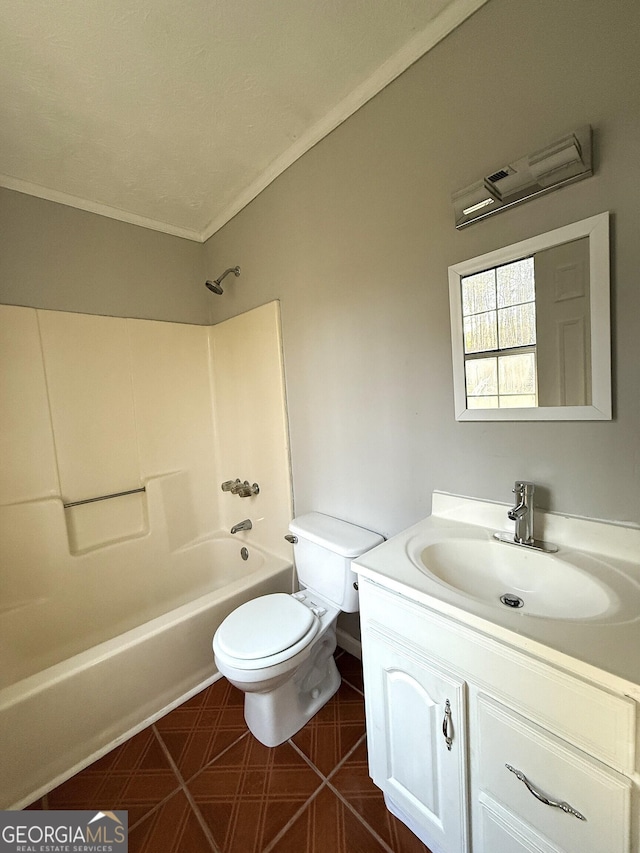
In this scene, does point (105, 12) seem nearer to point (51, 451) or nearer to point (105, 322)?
point (105, 322)

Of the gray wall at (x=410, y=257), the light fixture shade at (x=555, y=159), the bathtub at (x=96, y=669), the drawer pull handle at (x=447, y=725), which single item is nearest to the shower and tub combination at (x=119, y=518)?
the bathtub at (x=96, y=669)

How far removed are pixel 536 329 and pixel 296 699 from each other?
1658mm

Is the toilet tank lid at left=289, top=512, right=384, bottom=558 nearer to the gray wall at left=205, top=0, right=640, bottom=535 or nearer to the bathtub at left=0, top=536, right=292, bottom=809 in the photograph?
the gray wall at left=205, top=0, right=640, bottom=535

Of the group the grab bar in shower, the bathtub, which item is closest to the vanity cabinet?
the bathtub

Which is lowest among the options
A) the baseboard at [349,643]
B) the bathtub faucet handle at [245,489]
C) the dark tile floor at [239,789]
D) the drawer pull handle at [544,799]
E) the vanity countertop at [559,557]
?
the dark tile floor at [239,789]

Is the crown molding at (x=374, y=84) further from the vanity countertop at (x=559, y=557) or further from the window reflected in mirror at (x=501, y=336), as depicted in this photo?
the vanity countertop at (x=559, y=557)

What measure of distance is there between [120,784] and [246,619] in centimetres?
68

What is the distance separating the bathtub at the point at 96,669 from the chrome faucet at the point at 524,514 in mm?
1255

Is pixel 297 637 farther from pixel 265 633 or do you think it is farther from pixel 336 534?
pixel 336 534

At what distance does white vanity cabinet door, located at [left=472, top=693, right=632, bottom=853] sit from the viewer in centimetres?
61

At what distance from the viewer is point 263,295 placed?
194 cm

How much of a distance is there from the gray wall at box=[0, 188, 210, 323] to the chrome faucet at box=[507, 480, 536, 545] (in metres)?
2.15

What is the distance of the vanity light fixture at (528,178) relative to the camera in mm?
871

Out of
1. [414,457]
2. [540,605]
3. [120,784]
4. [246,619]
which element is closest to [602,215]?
[414,457]
